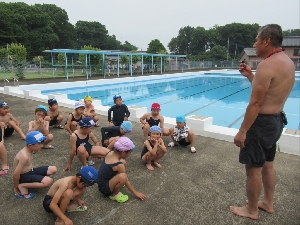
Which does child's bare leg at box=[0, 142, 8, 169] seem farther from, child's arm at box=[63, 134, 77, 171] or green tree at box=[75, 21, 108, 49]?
green tree at box=[75, 21, 108, 49]

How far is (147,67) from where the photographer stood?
3167 cm

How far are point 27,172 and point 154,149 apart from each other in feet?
6.25

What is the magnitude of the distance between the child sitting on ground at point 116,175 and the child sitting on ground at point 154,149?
91cm

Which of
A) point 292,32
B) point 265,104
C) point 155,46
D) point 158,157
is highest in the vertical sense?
point 292,32

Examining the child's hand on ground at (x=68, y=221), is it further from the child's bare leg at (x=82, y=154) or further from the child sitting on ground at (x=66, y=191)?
the child's bare leg at (x=82, y=154)

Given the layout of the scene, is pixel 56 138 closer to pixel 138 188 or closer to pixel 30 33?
pixel 138 188

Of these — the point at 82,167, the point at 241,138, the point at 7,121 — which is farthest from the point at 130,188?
the point at 7,121

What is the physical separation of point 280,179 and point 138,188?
2.28m

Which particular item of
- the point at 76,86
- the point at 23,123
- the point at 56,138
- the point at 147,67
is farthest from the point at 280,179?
the point at 147,67

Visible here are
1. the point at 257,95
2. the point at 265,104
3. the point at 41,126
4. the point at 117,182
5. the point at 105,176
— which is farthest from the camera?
the point at 41,126

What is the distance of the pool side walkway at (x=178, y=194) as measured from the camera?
8.94ft

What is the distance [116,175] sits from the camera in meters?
3.02

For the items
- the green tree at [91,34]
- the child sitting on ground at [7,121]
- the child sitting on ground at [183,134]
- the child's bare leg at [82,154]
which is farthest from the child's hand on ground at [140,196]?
the green tree at [91,34]

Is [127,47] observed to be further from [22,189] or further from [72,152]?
[22,189]
